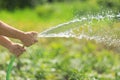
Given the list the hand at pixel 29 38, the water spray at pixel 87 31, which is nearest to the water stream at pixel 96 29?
the water spray at pixel 87 31

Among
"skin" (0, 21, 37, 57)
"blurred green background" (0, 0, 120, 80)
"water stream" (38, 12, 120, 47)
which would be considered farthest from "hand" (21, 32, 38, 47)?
"blurred green background" (0, 0, 120, 80)

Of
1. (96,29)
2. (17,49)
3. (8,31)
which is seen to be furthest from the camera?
(96,29)

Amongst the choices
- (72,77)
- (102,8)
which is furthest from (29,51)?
(102,8)

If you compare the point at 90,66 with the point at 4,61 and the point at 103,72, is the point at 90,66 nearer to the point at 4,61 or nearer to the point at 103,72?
the point at 103,72

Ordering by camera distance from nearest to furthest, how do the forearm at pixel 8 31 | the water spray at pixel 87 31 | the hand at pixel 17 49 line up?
the forearm at pixel 8 31
the hand at pixel 17 49
the water spray at pixel 87 31

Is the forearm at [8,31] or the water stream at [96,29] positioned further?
the water stream at [96,29]

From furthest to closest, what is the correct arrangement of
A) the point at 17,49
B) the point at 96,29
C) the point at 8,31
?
the point at 96,29 → the point at 17,49 → the point at 8,31

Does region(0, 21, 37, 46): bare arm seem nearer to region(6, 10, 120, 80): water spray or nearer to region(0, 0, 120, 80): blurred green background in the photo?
region(6, 10, 120, 80): water spray

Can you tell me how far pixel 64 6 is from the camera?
12.8 m

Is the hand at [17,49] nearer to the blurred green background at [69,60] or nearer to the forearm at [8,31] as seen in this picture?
the forearm at [8,31]

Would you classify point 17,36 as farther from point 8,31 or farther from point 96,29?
point 96,29

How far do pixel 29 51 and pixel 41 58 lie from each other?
15 cm

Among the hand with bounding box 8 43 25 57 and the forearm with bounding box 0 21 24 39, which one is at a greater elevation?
the forearm with bounding box 0 21 24 39

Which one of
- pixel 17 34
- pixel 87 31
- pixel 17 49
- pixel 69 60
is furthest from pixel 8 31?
pixel 69 60
